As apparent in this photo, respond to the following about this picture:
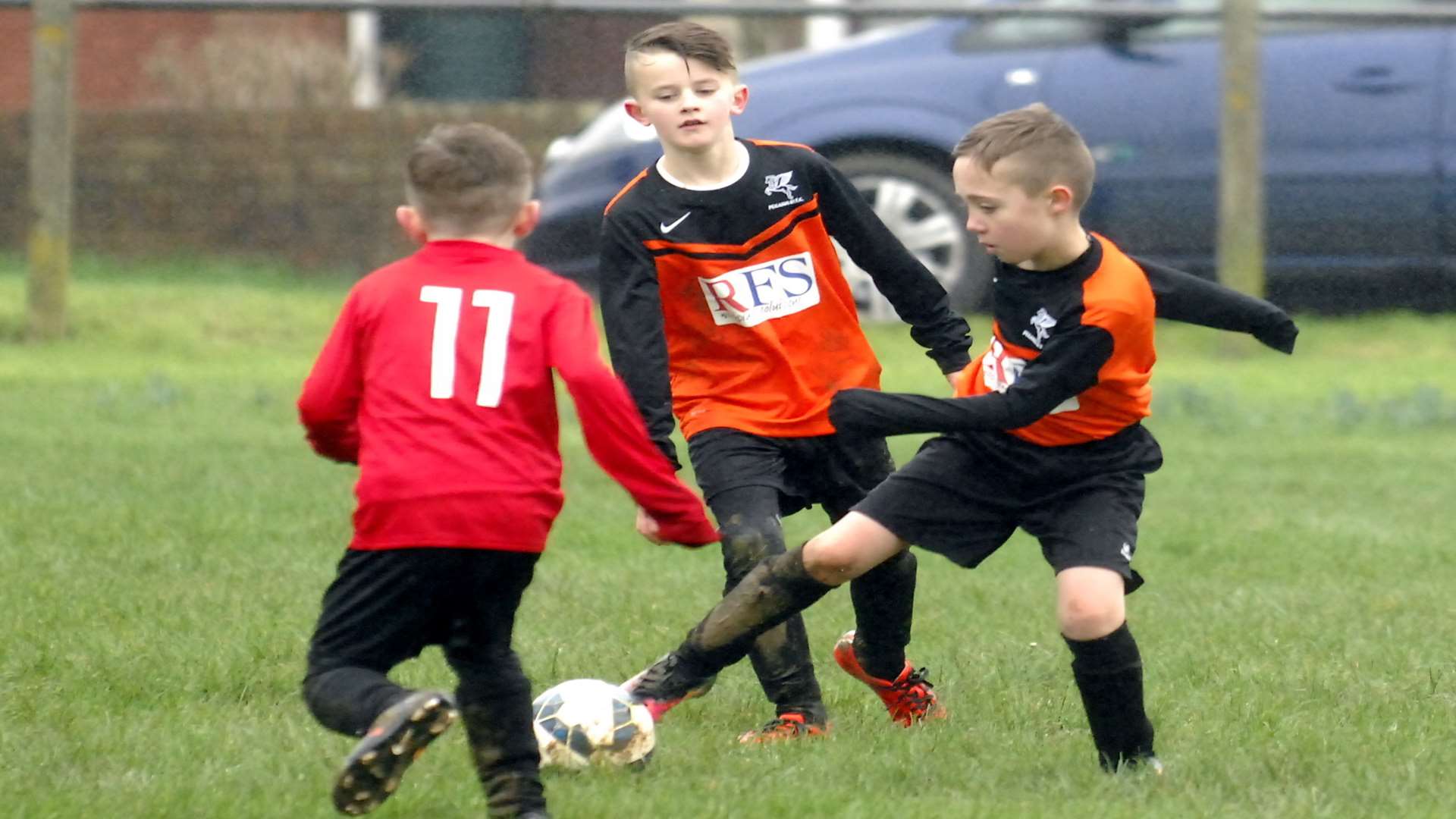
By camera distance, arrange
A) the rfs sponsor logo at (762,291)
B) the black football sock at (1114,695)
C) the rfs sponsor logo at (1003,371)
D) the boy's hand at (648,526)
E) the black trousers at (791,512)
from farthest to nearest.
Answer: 1. the rfs sponsor logo at (762,291)
2. the black trousers at (791,512)
3. the rfs sponsor logo at (1003,371)
4. the black football sock at (1114,695)
5. the boy's hand at (648,526)

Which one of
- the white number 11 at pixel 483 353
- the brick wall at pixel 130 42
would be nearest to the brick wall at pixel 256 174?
the brick wall at pixel 130 42

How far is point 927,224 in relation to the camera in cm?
991

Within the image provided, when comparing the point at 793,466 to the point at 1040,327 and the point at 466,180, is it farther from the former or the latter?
the point at 466,180

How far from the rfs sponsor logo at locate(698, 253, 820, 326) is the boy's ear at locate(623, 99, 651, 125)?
1.16 feet

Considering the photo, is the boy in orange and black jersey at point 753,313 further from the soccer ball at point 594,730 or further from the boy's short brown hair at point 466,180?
the boy's short brown hair at point 466,180

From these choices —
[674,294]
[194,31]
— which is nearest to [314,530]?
[674,294]

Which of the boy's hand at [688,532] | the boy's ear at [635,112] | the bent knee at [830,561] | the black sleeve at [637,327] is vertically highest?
the boy's ear at [635,112]

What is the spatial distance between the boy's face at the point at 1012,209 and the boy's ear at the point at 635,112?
84cm

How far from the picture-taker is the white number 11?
3465mm

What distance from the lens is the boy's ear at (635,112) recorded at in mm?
4598

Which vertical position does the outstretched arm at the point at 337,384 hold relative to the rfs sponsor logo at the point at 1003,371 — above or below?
above

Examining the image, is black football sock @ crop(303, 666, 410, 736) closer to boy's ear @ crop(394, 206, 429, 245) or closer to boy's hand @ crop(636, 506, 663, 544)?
boy's hand @ crop(636, 506, 663, 544)

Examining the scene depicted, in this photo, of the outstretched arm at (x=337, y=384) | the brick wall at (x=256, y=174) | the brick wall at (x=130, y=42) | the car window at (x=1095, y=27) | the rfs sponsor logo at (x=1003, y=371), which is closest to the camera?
the outstretched arm at (x=337, y=384)

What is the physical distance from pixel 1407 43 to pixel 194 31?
774 cm
